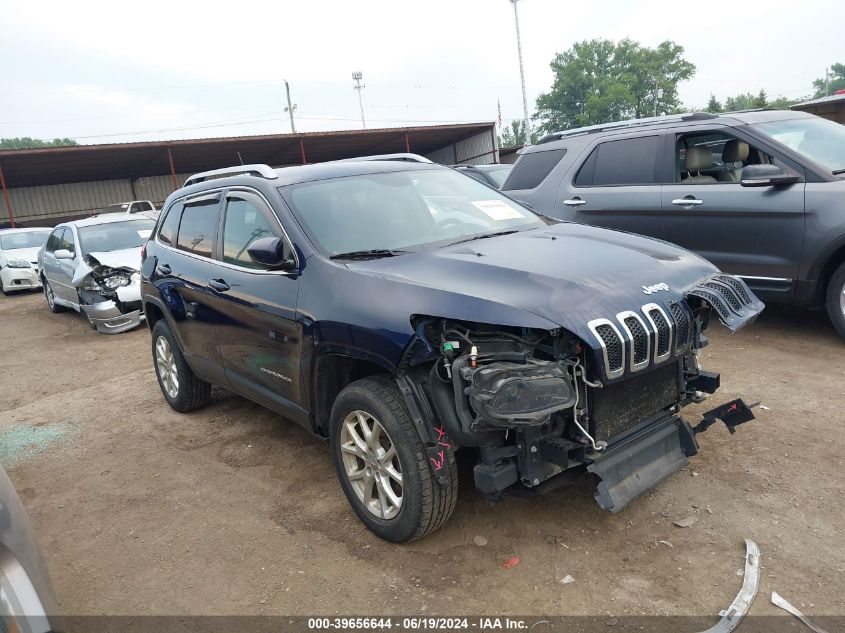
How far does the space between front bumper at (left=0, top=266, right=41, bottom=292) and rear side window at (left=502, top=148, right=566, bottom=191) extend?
1258cm

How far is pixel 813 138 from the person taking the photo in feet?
18.9

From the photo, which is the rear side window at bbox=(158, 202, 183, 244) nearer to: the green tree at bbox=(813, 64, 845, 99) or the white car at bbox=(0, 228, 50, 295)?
the white car at bbox=(0, 228, 50, 295)

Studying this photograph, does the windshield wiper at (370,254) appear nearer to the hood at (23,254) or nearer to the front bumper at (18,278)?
the front bumper at (18,278)

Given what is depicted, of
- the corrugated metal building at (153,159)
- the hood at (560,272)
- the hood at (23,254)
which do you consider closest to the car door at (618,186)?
the hood at (560,272)

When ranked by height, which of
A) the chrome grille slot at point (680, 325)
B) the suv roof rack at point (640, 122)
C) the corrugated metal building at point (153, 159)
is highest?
the corrugated metal building at point (153, 159)

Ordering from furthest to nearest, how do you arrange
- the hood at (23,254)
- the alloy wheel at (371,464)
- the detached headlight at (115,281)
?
the hood at (23,254) < the detached headlight at (115,281) < the alloy wheel at (371,464)

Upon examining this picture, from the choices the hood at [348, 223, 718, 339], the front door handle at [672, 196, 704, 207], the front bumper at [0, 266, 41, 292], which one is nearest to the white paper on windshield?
the hood at [348, 223, 718, 339]

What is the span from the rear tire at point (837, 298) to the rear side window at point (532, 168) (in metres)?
2.90

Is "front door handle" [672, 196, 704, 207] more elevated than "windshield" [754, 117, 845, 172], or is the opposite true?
"windshield" [754, 117, 845, 172]

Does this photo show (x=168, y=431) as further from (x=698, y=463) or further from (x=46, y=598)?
(x=698, y=463)

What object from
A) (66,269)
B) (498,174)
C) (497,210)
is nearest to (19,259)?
(66,269)

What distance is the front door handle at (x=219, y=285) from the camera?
162 inches

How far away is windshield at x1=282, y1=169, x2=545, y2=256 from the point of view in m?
3.62

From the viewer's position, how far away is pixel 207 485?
4.14 m
